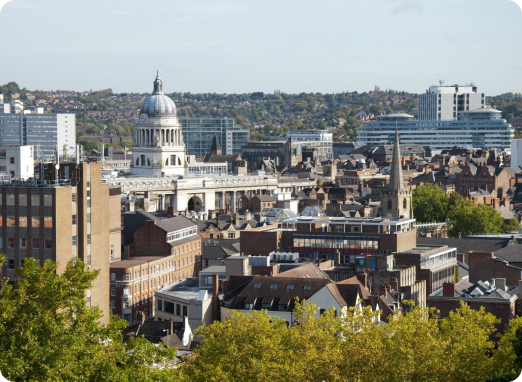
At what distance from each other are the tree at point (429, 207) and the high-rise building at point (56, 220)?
279ft

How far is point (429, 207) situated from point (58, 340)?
395ft

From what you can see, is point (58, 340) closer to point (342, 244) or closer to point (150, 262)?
point (342, 244)

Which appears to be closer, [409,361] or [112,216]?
[409,361]

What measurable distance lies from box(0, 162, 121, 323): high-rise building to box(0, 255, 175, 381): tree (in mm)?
25273

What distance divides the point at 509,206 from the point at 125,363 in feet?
438

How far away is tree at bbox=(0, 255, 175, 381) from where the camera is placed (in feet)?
151

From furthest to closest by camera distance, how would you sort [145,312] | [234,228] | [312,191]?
1. [312,191]
2. [234,228]
3. [145,312]

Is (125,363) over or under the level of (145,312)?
over

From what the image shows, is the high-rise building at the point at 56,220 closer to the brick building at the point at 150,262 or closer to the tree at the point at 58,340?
the brick building at the point at 150,262

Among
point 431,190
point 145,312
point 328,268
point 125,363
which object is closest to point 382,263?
point 328,268

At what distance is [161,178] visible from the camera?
193 meters

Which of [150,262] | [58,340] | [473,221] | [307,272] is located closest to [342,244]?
[307,272]

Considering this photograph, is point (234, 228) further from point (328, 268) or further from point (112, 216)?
point (328, 268)

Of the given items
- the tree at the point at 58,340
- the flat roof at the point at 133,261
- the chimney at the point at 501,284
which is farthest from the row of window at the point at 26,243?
the chimney at the point at 501,284
